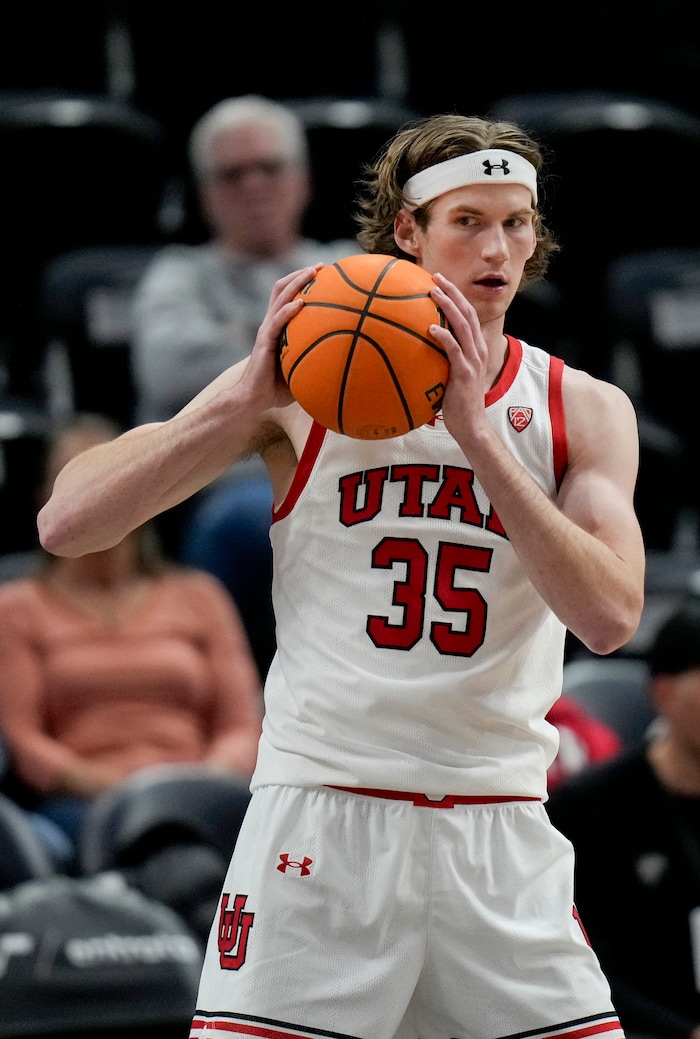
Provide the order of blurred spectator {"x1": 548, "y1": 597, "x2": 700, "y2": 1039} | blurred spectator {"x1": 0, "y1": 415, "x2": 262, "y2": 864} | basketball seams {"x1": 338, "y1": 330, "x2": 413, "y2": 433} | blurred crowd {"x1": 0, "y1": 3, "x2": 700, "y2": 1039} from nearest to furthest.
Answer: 1. basketball seams {"x1": 338, "y1": 330, "x2": 413, "y2": 433}
2. blurred spectator {"x1": 548, "y1": 597, "x2": 700, "y2": 1039}
3. blurred crowd {"x1": 0, "y1": 3, "x2": 700, "y2": 1039}
4. blurred spectator {"x1": 0, "y1": 415, "x2": 262, "y2": 864}

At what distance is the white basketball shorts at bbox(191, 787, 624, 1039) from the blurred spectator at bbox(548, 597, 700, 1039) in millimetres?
1606

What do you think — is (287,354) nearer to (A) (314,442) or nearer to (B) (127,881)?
(A) (314,442)

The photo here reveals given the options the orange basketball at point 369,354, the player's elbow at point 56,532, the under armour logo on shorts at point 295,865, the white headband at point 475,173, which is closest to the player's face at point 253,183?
the white headband at point 475,173

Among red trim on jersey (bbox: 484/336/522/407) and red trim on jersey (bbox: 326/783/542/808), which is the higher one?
red trim on jersey (bbox: 484/336/522/407)

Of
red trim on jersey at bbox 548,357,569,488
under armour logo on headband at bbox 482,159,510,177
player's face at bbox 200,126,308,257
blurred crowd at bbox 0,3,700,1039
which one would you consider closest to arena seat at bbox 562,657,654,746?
blurred crowd at bbox 0,3,700,1039

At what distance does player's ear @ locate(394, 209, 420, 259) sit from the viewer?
3.11 metres

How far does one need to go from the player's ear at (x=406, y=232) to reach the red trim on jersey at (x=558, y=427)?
38 centimetres

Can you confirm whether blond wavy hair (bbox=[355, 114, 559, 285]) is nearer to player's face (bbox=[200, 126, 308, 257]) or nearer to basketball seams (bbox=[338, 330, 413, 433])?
basketball seams (bbox=[338, 330, 413, 433])

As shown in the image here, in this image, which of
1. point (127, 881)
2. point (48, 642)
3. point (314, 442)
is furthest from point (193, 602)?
point (314, 442)

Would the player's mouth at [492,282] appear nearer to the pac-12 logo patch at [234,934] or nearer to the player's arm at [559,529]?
the player's arm at [559,529]

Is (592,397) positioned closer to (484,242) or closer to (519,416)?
(519,416)

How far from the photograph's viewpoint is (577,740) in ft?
17.6

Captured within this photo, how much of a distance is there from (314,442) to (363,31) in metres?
6.48

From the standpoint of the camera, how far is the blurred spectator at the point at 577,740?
527cm
